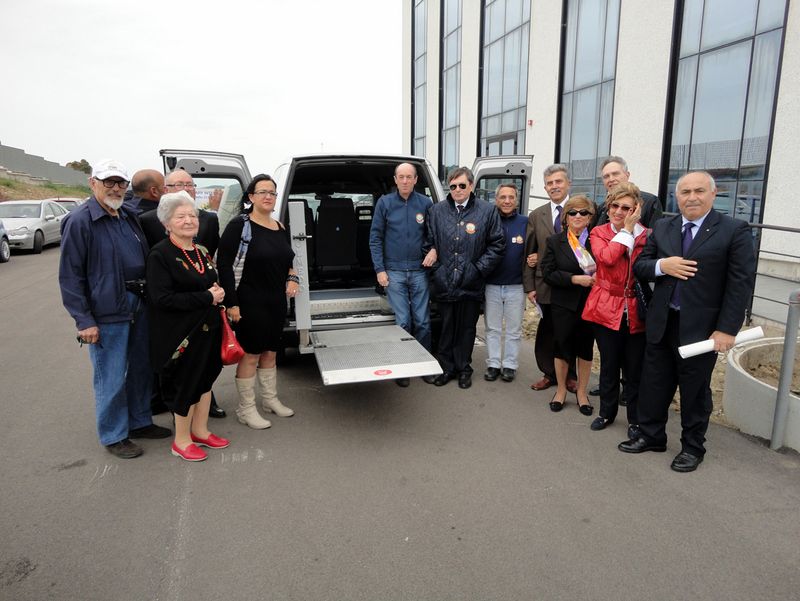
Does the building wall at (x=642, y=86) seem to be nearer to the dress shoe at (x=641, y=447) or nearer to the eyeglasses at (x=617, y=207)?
the eyeglasses at (x=617, y=207)

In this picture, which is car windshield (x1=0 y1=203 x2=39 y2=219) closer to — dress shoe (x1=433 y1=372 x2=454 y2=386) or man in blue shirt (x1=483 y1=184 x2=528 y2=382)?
dress shoe (x1=433 y1=372 x2=454 y2=386)

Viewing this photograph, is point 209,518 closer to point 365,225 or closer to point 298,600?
point 298,600

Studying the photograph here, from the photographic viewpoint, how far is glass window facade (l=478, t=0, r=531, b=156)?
15.8 metres

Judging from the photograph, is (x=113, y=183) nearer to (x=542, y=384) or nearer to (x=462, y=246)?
(x=462, y=246)

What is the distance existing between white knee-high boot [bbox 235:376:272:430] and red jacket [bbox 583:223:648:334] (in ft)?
8.45

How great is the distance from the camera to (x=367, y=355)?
14.1 feet

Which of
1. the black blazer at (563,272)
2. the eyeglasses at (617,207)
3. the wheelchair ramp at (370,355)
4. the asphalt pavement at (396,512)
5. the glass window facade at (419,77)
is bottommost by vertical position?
the asphalt pavement at (396,512)

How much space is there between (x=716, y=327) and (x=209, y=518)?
10.3 feet

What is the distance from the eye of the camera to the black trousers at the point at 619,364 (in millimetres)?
3891

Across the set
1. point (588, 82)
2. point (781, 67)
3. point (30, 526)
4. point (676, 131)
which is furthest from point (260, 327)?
point (588, 82)

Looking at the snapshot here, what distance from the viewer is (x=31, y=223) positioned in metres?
15.2

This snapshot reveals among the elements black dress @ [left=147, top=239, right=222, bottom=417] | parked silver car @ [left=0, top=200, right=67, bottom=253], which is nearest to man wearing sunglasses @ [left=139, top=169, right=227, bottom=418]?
black dress @ [left=147, top=239, right=222, bottom=417]

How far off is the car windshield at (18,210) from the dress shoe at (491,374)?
16.0 m

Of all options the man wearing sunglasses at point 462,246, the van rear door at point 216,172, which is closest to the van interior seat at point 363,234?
the van rear door at point 216,172
